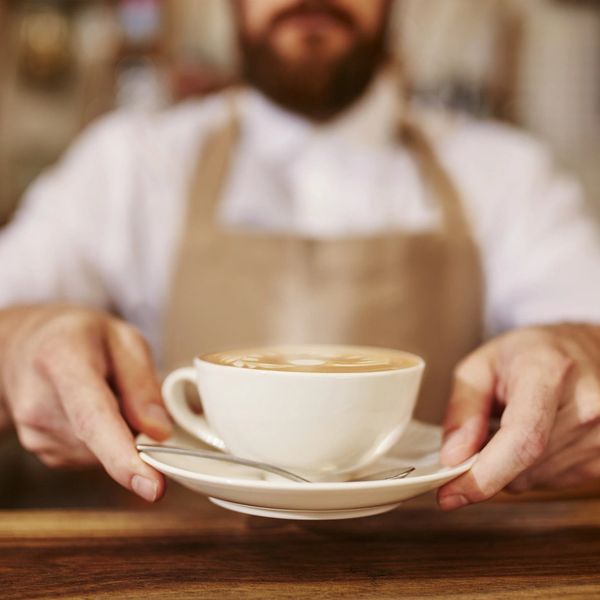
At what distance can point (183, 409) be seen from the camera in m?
0.55

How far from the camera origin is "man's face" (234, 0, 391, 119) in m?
1.20

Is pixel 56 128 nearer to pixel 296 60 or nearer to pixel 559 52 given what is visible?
pixel 296 60

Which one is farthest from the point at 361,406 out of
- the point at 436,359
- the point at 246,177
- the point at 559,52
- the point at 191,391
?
the point at 559,52

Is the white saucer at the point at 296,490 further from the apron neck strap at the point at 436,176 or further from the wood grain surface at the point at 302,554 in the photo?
the apron neck strap at the point at 436,176

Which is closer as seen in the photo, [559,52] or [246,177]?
[246,177]

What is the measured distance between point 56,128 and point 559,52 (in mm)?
1735

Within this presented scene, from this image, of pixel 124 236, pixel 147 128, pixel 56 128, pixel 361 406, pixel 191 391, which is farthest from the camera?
pixel 56 128

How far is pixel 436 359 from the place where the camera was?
1.14 metres

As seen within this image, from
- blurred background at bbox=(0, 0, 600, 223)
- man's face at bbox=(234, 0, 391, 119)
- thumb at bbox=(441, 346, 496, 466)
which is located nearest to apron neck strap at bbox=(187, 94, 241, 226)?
man's face at bbox=(234, 0, 391, 119)

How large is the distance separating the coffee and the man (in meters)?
0.47

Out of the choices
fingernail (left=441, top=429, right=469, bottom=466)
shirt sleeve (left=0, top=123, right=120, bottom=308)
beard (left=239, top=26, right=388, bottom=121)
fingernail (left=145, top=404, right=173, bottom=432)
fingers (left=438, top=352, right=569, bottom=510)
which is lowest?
shirt sleeve (left=0, top=123, right=120, bottom=308)

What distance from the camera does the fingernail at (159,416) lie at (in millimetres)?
537

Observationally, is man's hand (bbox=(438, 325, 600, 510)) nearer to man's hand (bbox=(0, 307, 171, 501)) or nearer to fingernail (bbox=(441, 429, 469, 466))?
fingernail (bbox=(441, 429, 469, 466))

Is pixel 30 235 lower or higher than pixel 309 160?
lower
